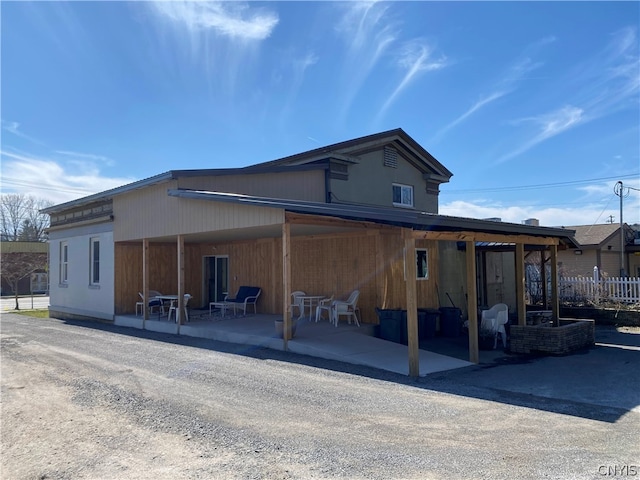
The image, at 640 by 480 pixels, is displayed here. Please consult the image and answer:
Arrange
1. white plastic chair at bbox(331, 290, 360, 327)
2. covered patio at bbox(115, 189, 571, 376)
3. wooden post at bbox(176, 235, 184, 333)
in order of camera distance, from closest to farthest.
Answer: covered patio at bbox(115, 189, 571, 376) < white plastic chair at bbox(331, 290, 360, 327) < wooden post at bbox(176, 235, 184, 333)

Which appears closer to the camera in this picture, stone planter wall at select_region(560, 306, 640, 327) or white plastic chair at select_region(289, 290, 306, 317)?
white plastic chair at select_region(289, 290, 306, 317)

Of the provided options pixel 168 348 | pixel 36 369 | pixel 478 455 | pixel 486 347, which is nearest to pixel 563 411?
pixel 478 455

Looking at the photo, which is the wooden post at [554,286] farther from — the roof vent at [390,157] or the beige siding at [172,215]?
the beige siding at [172,215]

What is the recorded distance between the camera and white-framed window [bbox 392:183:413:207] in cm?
1602

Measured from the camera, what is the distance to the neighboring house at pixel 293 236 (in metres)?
10.5

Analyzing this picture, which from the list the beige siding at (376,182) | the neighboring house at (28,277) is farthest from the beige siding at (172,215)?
the neighboring house at (28,277)

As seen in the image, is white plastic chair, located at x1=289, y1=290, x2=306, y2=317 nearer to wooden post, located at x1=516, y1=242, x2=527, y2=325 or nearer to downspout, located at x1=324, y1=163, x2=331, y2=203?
downspout, located at x1=324, y1=163, x2=331, y2=203

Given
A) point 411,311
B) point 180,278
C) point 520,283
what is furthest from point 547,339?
point 180,278

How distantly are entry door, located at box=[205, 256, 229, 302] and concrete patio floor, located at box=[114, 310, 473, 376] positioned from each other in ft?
9.86

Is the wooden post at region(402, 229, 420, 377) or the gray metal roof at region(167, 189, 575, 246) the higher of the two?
the gray metal roof at region(167, 189, 575, 246)

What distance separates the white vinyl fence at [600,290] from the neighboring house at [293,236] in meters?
2.27

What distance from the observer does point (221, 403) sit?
6.62m

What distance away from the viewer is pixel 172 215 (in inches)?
547

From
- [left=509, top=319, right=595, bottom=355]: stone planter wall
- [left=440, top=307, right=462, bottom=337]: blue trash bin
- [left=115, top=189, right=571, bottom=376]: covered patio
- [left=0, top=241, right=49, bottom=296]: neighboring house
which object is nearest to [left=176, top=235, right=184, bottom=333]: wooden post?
[left=115, top=189, right=571, bottom=376]: covered patio
